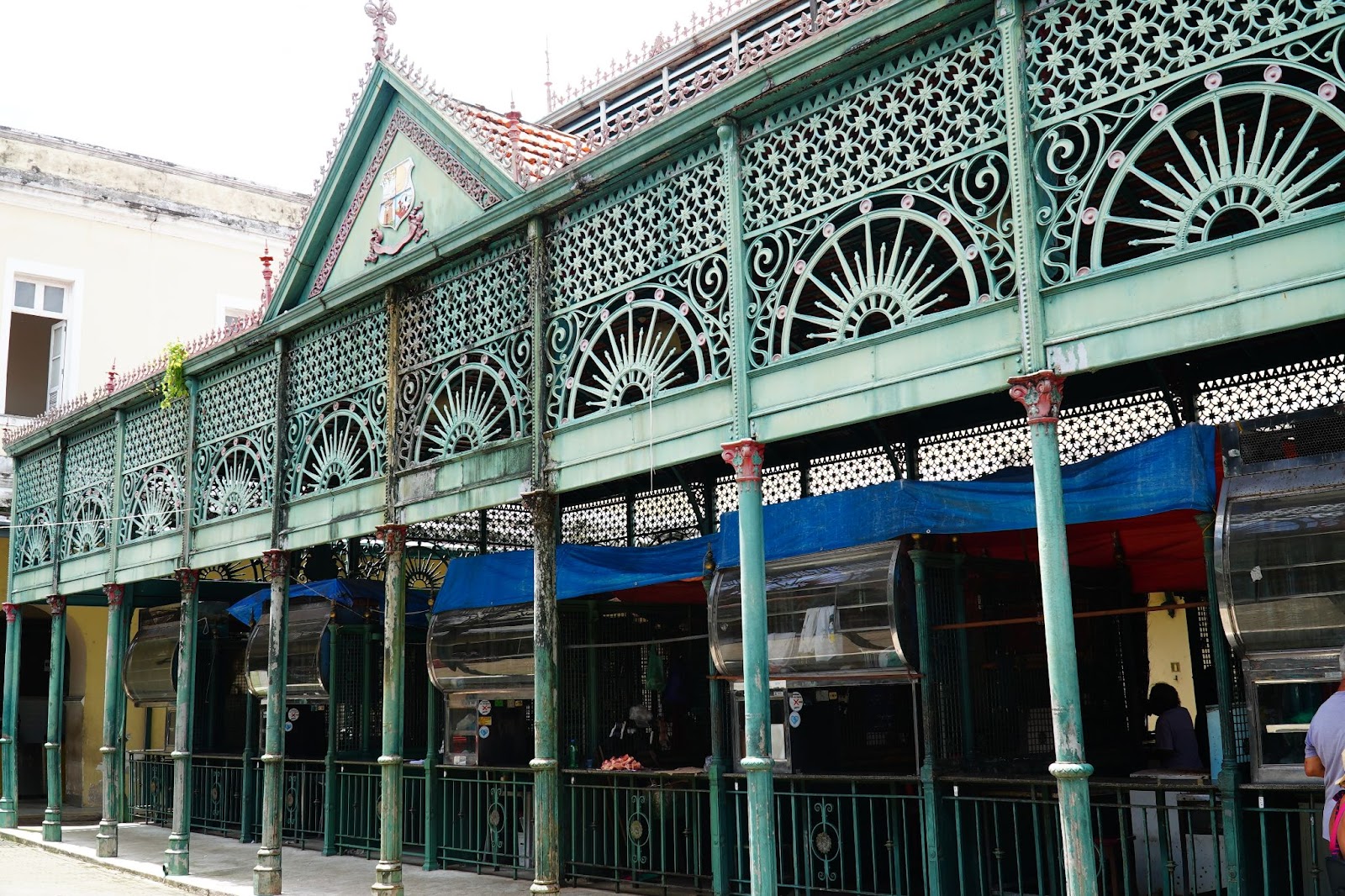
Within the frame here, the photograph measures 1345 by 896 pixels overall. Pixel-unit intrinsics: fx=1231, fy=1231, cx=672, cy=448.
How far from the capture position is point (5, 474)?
21281 millimetres

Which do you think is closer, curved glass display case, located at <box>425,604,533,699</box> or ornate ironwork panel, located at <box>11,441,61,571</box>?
curved glass display case, located at <box>425,604,533,699</box>

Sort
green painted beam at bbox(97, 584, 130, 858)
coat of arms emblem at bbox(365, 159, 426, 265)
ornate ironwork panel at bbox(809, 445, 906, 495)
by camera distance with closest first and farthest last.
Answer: ornate ironwork panel at bbox(809, 445, 906, 495) < coat of arms emblem at bbox(365, 159, 426, 265) < green painted beam at bbox(97, 584, 130, 858)

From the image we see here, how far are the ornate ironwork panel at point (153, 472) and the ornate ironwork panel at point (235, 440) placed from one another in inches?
17.8

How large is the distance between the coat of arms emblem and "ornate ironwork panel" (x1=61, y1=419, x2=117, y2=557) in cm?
673

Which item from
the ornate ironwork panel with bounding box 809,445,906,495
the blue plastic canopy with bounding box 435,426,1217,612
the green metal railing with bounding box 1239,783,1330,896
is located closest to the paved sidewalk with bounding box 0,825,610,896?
the blue plastic canopy with bounding box 435,426,1217,612

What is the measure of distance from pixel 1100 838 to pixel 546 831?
4155 millimetres

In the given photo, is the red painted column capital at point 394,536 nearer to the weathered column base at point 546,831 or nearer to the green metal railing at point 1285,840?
the weathered column base at point 546,831

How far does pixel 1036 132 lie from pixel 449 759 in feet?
31.2

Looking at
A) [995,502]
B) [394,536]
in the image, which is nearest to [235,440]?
[394,536]

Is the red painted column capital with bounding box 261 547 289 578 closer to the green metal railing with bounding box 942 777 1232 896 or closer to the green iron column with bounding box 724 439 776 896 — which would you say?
the green iron column with bounding box 724 439 776 896

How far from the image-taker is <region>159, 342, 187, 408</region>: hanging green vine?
15016 millimetres

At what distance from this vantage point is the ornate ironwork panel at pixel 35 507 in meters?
18.5

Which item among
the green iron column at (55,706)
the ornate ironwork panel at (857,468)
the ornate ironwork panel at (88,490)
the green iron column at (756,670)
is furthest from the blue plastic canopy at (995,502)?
the green iron column at (55,706)

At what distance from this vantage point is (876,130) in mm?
7934
